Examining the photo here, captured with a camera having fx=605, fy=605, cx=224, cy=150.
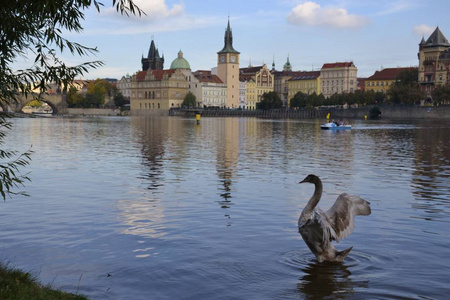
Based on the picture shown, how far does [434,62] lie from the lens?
17262 cm

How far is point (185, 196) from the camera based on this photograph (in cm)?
2033

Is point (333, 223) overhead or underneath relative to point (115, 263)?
overhead

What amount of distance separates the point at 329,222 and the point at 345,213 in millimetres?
371

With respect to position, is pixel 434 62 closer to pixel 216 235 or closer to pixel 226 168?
pixel 226 168

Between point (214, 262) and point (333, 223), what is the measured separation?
2637mm

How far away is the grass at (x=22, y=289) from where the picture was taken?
8203 millimetres

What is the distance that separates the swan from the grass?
4462 mm

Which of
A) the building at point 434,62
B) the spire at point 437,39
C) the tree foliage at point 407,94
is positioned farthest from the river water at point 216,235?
the spire at point 437,39

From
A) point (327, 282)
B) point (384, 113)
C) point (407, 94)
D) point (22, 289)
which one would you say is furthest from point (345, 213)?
point (384, 113)

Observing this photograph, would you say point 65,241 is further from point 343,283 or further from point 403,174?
point 403,174

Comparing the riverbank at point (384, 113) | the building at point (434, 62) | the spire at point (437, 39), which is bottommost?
the riverbank at point (384, 113)

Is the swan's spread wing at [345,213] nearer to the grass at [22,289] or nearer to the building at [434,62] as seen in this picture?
the grass at [22,289]

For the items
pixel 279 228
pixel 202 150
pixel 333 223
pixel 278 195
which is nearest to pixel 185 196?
pixel 278 195

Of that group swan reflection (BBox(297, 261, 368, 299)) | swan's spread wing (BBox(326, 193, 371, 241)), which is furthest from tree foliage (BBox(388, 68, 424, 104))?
swan's spread wing (BBox(326, 193, 371, 241))
